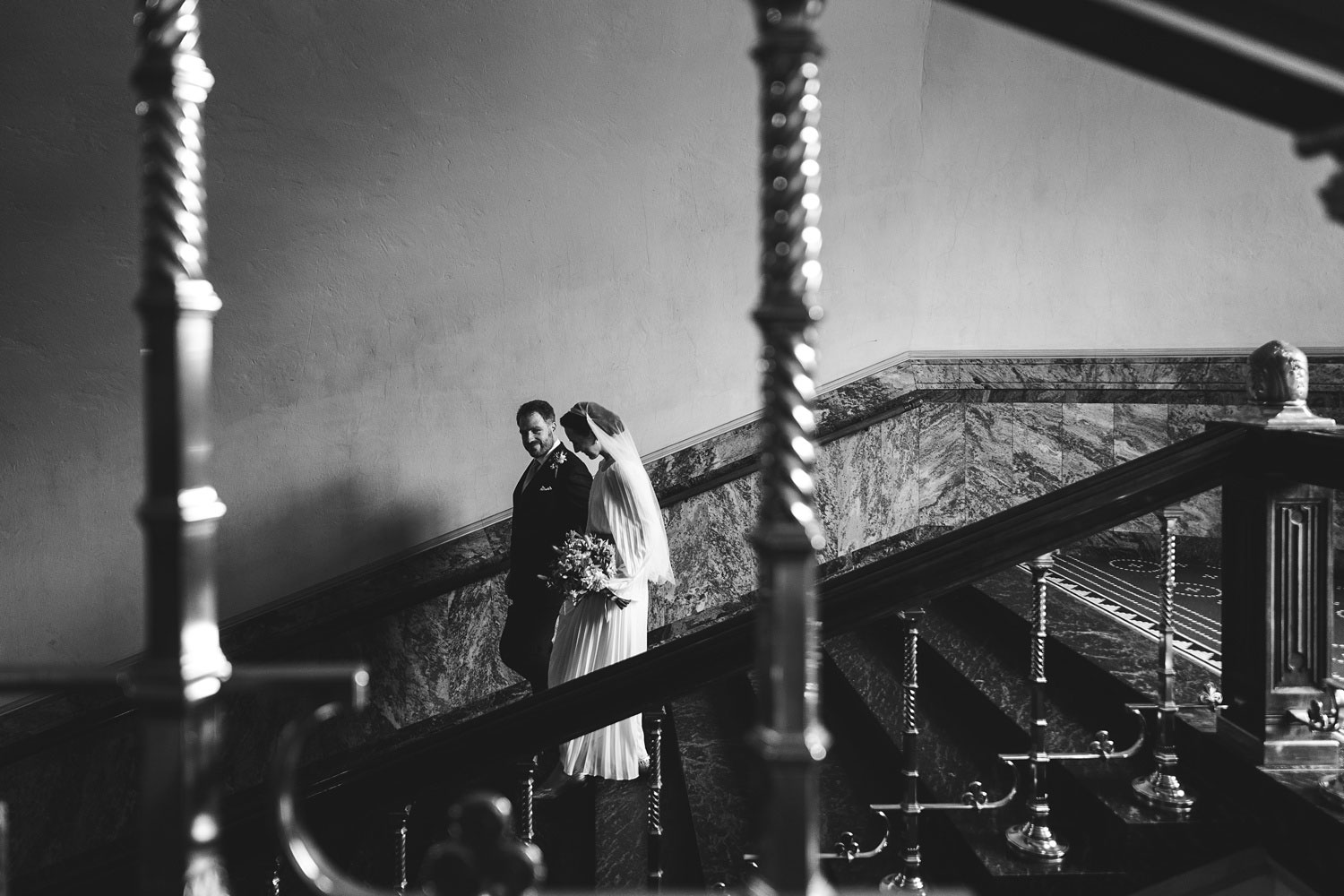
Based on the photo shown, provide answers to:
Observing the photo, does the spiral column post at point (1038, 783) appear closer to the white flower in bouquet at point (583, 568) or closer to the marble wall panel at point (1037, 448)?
the white flower in bouquet at point (583, 568)

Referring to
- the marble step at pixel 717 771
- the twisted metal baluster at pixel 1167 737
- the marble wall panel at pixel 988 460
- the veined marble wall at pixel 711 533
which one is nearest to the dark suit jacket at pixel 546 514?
the veined marble wall at pixel 711 533

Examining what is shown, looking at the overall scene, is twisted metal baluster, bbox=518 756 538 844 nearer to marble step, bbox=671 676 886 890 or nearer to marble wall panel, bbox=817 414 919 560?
marble step, bbox=671 676 886 890

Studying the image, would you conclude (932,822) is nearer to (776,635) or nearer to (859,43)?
(776,635)

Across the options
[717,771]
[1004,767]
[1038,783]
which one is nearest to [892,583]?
[1038,783]

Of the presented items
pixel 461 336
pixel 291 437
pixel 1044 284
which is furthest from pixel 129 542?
pixel 1044 284

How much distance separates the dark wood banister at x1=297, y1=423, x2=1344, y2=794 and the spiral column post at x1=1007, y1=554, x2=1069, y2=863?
36 cm

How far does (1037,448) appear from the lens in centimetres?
680

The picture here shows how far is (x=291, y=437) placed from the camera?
591 cm

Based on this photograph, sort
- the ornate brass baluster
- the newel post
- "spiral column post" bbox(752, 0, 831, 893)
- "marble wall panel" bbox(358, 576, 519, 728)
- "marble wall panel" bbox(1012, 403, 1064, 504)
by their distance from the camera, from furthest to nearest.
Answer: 1. "marble wall panel" bbox(1012, 403, 1064, 504)
2. "marble wall panel" bbox(358, 576, 519, 728)
3. the newel post
4. the ornate brass baluster
5. "spiral column post" bbox(752, 0, 831, 893)

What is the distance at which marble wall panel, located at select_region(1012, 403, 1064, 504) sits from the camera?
22.1 ft

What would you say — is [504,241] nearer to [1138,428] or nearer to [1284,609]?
[1138,428]

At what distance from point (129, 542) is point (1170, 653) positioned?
203 inches

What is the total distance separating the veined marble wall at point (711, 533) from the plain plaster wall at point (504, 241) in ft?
0.79

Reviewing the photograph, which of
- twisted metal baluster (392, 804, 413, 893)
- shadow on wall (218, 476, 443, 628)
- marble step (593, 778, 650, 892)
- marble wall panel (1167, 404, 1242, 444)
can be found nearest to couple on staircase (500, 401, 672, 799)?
marble step (593, 778, 650, 892)
